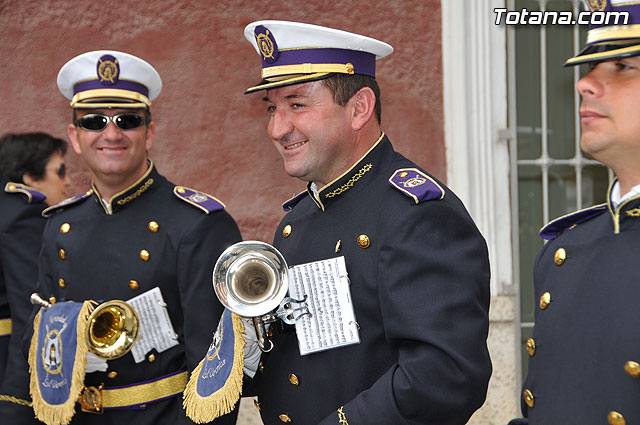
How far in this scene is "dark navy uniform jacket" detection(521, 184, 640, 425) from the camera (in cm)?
177

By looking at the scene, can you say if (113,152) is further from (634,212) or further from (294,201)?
(634,212)

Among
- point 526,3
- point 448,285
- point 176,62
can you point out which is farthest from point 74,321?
point 526,3

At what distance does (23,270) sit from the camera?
13.3ft

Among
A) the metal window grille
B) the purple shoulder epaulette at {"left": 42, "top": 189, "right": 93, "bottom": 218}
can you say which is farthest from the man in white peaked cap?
the metal window grille

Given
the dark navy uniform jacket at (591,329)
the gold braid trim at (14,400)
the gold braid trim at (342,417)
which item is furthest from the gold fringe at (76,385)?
the dark navy uniform jacket at (591,329)

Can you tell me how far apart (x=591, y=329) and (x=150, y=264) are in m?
2.08

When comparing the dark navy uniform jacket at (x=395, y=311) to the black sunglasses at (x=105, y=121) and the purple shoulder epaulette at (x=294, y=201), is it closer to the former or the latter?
the purple shoulder epaulette at (x=294, y=201)

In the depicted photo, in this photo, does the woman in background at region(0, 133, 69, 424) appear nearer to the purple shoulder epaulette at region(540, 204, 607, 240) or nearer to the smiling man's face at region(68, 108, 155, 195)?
the smiling man's face at region(68, 108, 155, 195)

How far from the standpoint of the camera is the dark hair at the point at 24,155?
447 centimetres

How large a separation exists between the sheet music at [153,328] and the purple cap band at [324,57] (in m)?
1.28

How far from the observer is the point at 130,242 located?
3404 millimetres

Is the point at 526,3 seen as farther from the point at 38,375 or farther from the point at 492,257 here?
the point at 38,375

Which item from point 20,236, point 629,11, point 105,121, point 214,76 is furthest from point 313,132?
point 214,76

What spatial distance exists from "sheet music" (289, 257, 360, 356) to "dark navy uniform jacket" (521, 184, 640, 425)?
0.59 meters
